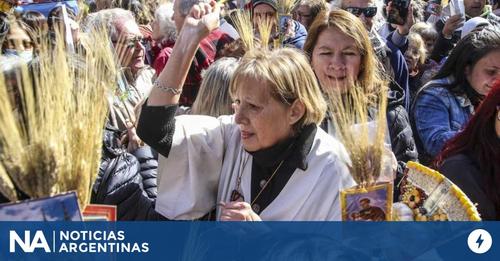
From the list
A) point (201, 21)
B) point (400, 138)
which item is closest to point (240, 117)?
point (201, 21)

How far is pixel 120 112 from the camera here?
161 inches

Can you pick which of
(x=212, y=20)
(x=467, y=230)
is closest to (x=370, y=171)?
(x=467, y=230)

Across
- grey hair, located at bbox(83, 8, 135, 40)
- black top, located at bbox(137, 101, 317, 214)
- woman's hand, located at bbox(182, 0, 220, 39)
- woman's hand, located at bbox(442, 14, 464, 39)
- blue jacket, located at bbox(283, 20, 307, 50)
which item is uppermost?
woman's hand, located at bbox(182, 0, 220, 39)

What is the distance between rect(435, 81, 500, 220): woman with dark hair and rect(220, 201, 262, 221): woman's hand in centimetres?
80

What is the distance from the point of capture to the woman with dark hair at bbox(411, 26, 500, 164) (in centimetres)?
400

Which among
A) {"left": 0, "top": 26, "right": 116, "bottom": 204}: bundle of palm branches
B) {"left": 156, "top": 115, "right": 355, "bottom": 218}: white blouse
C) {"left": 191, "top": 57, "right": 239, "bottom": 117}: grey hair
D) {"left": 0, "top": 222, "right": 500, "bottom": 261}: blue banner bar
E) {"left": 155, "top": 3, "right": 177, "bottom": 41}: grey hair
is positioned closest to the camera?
{"left": 0, "top": 26, "right": 116, "bottom": 204}: bundle of palm branches

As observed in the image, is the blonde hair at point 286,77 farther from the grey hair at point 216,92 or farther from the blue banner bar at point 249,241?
the grey hair at point 216,92

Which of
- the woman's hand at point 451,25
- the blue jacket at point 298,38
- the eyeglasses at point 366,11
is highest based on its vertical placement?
the eyeglasses at point 366,11

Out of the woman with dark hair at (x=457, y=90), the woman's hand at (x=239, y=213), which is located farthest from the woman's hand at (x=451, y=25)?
the woman's hand at (x=239, y=213)

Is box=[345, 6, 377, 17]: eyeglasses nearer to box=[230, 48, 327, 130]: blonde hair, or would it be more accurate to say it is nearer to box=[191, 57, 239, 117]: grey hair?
box=[191, 57, 239, 117]: grey hair

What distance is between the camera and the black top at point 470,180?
2.77 metres

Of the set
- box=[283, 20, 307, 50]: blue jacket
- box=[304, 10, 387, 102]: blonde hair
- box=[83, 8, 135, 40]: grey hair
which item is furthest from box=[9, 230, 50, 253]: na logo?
box=[283, 20, 307, 50]: blue jacket

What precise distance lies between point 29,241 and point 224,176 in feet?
2.55

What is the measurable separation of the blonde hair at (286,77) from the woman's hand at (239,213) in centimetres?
40
